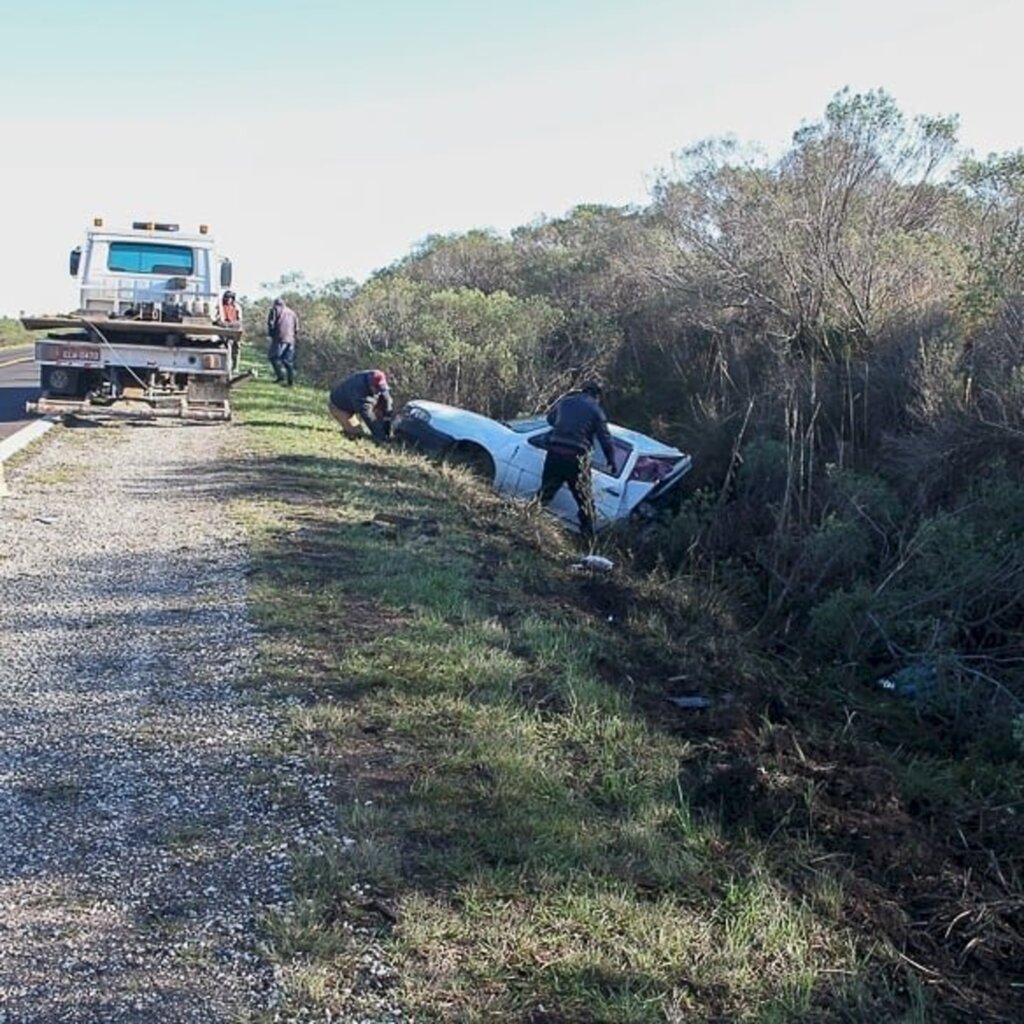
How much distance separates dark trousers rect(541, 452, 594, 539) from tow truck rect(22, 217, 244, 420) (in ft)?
19.2

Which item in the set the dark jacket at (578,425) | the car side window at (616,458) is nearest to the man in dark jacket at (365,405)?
the car side window at (616,458)

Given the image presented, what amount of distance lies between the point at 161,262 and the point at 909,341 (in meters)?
10.9

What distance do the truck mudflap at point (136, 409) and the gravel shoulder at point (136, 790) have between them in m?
7.60

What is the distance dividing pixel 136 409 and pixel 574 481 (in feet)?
23.3

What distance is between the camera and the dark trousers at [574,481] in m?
11.8

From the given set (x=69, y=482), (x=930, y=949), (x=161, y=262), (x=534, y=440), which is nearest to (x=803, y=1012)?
(x=930, y=949)

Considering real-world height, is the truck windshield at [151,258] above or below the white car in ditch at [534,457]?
above

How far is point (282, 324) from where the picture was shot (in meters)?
22.2

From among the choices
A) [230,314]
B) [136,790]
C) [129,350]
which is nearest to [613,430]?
[129,350]

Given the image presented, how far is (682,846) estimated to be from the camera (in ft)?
14.2

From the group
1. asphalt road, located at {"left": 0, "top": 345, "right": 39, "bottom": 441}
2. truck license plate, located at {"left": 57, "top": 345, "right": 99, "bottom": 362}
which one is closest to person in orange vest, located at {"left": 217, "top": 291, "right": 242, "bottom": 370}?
truck license plate, located at {"left": 57, "top": 345, "right": 99, "bottom": 362}

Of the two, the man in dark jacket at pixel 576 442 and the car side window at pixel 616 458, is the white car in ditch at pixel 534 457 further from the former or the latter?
the man in dark jacket at pixel 576 442

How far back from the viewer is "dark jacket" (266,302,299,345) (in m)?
22.1

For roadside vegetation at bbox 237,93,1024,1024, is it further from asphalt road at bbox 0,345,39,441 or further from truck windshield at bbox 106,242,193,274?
asphalt road at bbox 0,345,39,441
